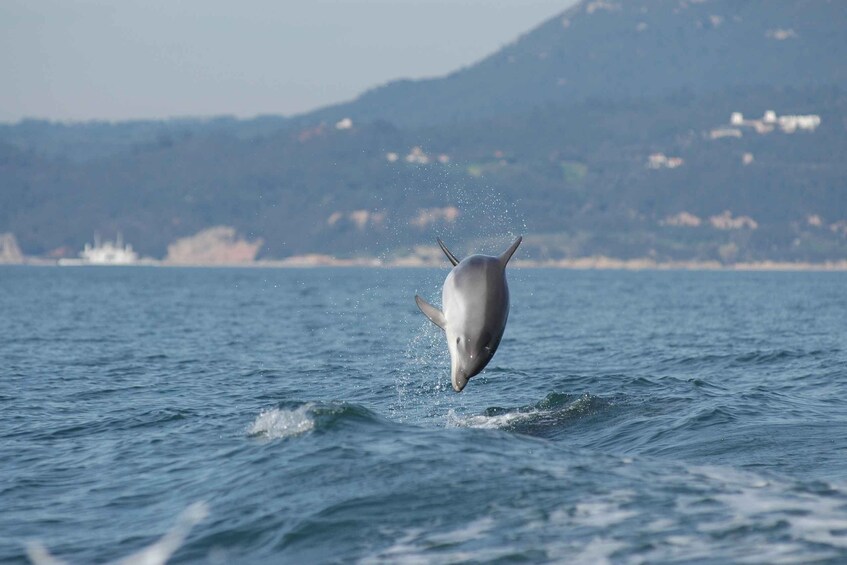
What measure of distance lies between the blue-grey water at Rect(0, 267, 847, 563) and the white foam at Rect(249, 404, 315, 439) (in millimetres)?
79

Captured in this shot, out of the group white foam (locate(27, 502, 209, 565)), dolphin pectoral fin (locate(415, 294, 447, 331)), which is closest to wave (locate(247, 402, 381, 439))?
dolphin pectoral fin (locate(415, 294, 447, 331))

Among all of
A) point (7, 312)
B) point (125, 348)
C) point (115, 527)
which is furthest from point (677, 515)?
point (7, 312)

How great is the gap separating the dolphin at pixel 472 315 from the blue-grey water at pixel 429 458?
1.58 meters

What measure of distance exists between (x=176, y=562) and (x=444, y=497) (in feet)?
13.0

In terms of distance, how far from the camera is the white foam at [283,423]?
20837mm

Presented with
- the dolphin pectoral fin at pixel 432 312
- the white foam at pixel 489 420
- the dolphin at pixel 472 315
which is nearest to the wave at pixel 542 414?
the white foam at pixel 489 420

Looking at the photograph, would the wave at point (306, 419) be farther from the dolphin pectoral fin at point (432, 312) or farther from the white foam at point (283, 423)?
the dolphin pectoral fin at point (432, 312)

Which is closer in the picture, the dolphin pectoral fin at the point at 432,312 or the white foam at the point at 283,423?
the dolphin pectoral fin at the point at 432,312

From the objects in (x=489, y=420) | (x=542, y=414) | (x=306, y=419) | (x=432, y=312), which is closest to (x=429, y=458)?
(x=432, y=312)

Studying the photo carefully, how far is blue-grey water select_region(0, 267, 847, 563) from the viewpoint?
14.5m

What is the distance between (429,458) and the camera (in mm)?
18328

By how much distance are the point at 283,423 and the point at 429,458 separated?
14.3ft

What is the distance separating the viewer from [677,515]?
588 inches

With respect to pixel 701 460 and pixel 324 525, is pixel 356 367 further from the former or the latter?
pixel 324 525
